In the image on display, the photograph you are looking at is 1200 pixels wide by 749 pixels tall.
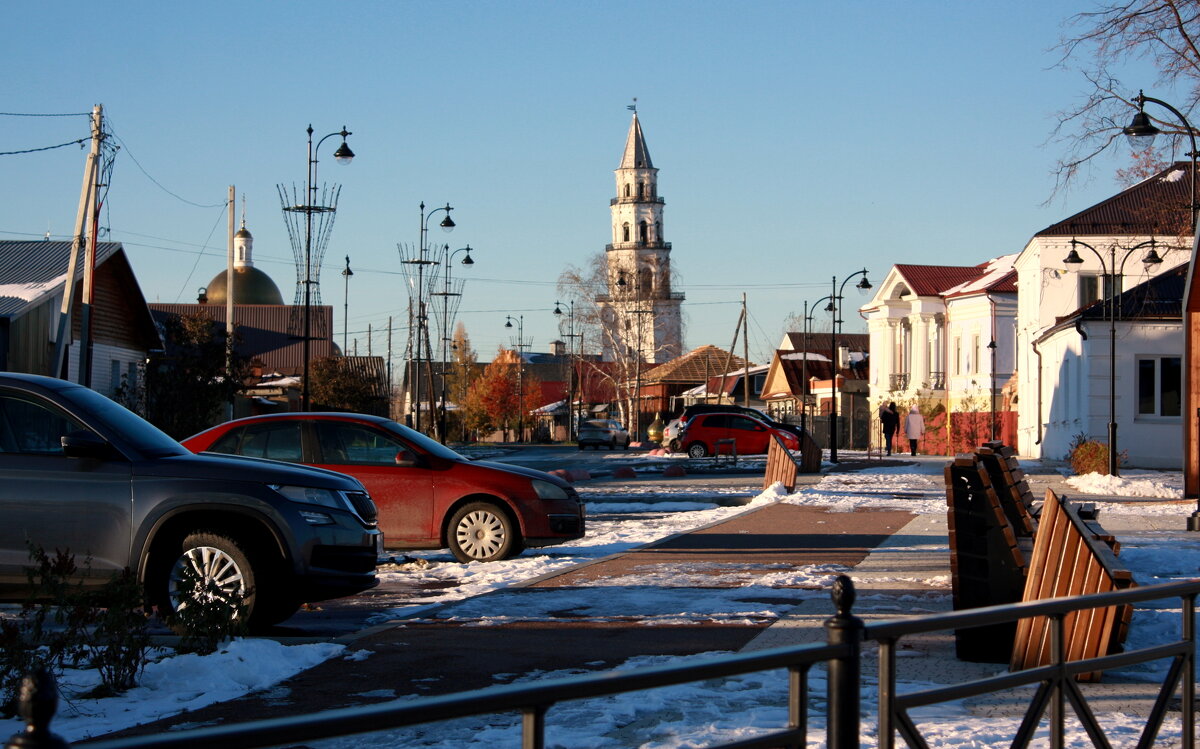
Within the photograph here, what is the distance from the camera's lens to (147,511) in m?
8.78

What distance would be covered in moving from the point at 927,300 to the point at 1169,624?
59.7 meters

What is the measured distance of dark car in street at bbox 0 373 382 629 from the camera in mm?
8742

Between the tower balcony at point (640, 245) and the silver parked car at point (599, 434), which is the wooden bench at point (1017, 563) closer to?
the silver parked car at point (599, 434)

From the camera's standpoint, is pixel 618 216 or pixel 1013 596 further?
pixel 618 216

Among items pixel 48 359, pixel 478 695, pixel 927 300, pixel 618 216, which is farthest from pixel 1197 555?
pixel 618 216

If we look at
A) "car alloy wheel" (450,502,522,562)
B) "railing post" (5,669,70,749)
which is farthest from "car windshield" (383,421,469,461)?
"railing post" (5,669,70,749)

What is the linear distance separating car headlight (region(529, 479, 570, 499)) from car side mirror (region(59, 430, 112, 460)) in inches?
203

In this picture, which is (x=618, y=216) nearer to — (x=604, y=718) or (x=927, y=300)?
(x=927, y=300)

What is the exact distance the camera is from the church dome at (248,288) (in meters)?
99.4

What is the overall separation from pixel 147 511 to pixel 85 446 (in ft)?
1.88

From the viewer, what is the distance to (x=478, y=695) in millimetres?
2787

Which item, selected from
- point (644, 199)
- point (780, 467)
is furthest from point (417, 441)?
point (644, 199)

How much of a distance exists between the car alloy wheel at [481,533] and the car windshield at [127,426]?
4.08 meters

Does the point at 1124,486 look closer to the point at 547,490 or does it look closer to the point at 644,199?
the point at 547,490
